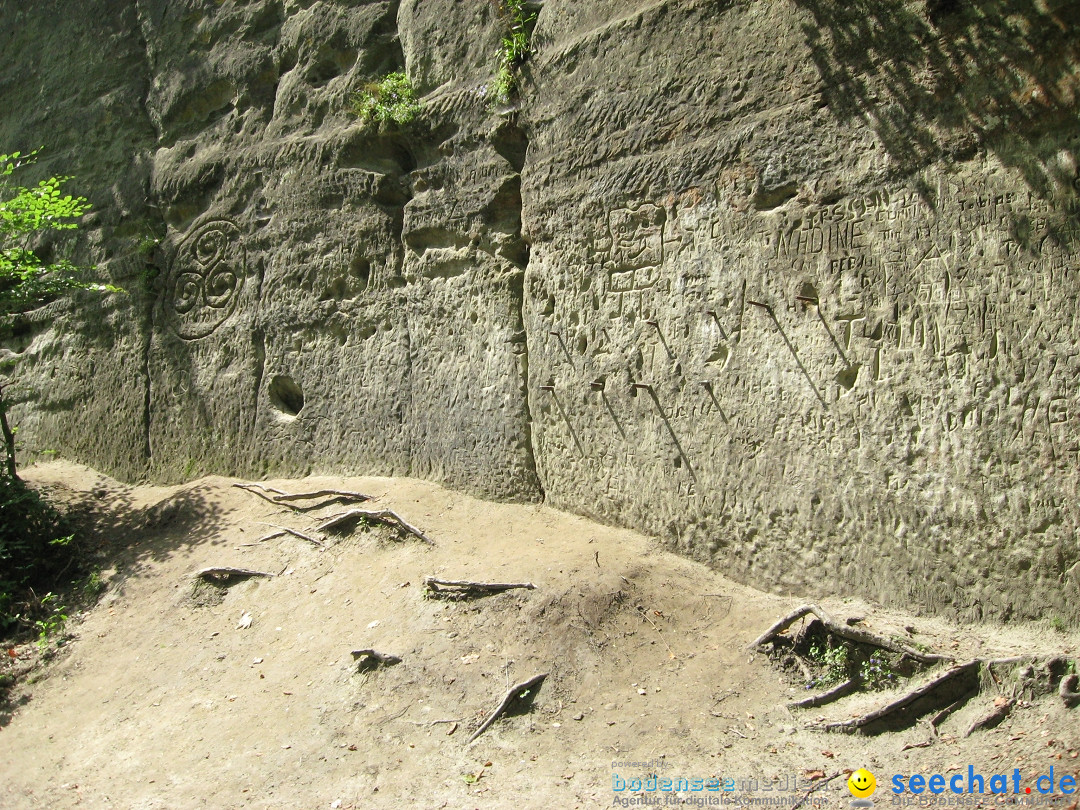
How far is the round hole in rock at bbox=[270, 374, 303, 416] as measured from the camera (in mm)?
6523

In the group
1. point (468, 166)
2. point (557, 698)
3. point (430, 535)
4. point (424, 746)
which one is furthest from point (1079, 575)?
point (468, 166)

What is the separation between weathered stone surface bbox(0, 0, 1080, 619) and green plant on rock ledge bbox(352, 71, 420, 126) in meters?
0.11

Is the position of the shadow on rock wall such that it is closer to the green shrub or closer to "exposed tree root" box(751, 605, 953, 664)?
"exposed tree root" box(751, 605, 953, 664)

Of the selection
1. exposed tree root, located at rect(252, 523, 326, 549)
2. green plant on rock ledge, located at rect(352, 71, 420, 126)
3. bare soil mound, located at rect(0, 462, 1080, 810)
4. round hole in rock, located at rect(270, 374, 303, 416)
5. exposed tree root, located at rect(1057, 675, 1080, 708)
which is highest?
green plant on rock ledge, located at rect(352, 71, 420, 126)

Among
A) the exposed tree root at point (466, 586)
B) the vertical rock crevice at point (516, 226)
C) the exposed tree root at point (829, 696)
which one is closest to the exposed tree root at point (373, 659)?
the exposed tree root at point (466, 586)

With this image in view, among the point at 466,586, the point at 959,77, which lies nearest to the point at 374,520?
the point at 466,586

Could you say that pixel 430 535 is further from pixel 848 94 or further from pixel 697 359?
pixel 848 94

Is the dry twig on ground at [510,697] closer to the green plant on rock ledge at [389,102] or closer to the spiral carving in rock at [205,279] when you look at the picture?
the green plant on rock ledge at [389,102]

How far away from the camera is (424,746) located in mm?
3717

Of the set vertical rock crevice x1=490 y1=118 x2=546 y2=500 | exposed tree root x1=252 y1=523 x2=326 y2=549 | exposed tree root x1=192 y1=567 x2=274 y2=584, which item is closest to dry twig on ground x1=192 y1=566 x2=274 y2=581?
exposed tree root x1=192 y1=567 x2=274 y2=584

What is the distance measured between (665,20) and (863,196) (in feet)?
5.11

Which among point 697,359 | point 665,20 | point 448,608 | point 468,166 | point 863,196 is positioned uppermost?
point 665,20

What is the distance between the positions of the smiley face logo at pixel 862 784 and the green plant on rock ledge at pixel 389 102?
4.57m

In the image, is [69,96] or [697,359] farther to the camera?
[69,96]
